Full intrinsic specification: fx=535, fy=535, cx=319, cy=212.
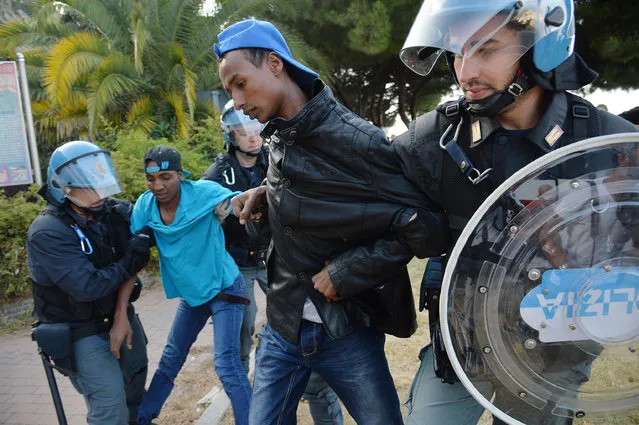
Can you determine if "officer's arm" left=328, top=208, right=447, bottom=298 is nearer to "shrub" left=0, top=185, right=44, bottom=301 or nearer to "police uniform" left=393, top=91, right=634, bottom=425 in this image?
"police uniform" left=393, top=91, right=634, bottom=425

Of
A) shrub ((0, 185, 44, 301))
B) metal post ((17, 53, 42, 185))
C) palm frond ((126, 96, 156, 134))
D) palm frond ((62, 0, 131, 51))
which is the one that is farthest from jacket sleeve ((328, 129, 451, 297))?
palm frond ((62, 0, 131, 51))

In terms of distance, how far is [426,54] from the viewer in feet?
6.29

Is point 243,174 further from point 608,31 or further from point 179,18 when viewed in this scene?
point 608,31

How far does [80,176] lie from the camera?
2.81 m

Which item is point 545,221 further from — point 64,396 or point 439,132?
point 64,396

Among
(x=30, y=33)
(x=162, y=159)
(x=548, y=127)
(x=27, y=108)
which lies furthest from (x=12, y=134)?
(x=30, y=33)

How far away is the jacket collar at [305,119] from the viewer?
1888mm

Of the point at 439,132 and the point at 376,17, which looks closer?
the point at 439,132

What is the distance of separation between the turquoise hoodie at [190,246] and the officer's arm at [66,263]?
515 mm

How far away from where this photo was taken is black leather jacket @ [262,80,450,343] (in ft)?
5.96

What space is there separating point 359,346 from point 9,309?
16.8 ft

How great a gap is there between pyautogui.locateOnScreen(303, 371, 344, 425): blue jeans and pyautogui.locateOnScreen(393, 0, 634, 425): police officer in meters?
0.93

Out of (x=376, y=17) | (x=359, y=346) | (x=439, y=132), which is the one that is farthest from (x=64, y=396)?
(x=376, y=17)

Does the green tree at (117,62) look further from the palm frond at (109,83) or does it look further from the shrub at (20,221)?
the shrub at (20,221)
